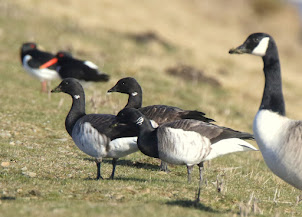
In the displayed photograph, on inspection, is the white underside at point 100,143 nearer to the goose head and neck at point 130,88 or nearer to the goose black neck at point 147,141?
the goose black neck at point 147,141

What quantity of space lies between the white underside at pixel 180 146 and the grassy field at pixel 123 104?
0.59m

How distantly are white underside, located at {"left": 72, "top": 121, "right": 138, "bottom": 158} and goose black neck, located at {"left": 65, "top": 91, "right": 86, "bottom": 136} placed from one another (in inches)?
29.0

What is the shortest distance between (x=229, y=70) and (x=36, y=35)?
42.9 feet

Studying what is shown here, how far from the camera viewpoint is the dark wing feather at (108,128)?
390 inches

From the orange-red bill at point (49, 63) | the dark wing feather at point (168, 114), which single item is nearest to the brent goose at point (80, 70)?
the orange-red bill at point (49, 63)

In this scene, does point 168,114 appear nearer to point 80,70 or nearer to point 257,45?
point 257,45

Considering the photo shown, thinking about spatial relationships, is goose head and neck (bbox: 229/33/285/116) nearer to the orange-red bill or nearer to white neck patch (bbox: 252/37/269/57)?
white neck patch (bbox: 252/37/269/57)

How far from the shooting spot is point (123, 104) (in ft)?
65.5

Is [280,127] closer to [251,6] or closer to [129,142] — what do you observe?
[129,142]

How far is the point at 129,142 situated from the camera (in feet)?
32.9

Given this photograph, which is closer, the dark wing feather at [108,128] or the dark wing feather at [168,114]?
the dark wing feather at [108,128]

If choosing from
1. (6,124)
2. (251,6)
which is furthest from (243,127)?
(251,6)

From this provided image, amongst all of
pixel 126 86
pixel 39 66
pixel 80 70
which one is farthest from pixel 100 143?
pixel 39 66

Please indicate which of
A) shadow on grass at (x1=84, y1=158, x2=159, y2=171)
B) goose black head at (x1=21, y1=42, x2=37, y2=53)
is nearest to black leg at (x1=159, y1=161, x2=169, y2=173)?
shadow on grass at (x1=84, y1=158, x2=159, y2=171)
